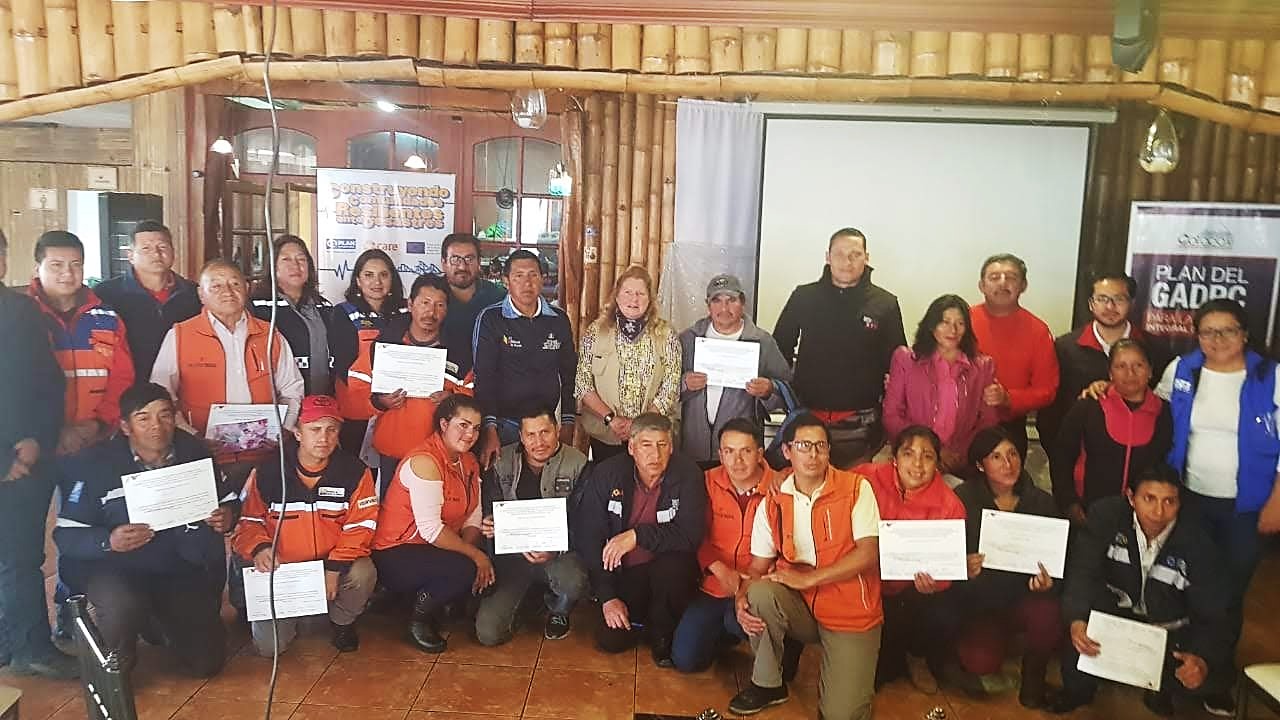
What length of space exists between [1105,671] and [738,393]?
1916 millimetres

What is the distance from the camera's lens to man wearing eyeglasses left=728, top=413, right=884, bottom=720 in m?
3.51

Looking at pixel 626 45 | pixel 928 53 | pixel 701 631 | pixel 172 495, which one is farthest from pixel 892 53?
pixel 172 495

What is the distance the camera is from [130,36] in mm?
3260

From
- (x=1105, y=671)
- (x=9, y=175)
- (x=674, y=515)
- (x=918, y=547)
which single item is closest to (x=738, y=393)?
(x=674, y=515)

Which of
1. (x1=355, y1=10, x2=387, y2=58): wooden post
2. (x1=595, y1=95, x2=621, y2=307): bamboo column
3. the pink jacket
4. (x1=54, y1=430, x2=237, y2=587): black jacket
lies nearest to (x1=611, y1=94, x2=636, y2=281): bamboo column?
(x1=595, y1=95, x2=621, y2=307): bamboo column

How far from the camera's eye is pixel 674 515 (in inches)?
154

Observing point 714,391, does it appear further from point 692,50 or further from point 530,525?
point 692,50

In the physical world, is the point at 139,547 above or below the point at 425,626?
above

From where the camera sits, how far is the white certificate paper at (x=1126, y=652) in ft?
11.1

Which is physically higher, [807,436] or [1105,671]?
[807,436]

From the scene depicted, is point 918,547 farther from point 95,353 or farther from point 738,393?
point 95,353

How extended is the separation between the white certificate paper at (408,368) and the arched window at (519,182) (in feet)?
8.01

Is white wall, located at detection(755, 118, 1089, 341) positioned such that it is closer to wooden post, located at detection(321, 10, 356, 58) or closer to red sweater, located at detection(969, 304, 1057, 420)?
red sweater, located at detection(969, 304, 1057, 420)

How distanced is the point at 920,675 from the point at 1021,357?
159cm
